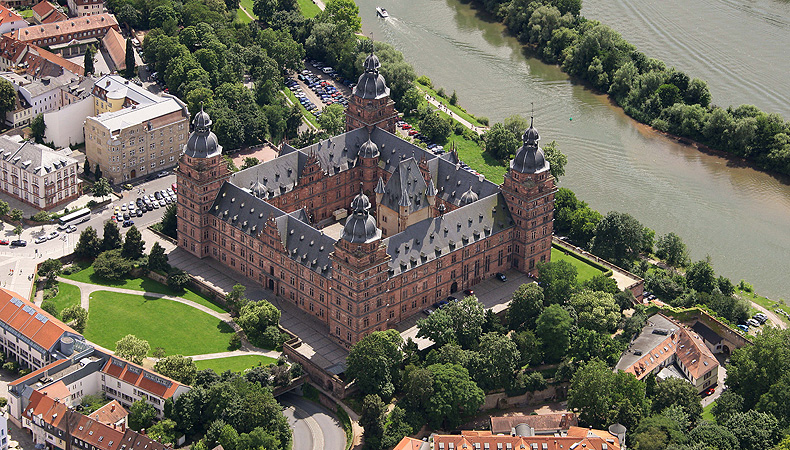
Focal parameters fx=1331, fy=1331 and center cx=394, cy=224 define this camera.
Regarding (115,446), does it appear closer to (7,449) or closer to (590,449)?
(7,449)

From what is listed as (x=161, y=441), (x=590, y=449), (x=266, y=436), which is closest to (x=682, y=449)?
(x=590, y=449)

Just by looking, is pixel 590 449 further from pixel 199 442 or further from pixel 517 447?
pixel 199 442

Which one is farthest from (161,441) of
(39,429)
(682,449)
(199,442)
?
(682,449)

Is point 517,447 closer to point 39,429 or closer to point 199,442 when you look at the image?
point 199,442

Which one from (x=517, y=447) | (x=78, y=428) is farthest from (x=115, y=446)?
(x=517, y=447)

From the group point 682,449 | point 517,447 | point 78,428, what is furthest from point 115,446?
point 682,449

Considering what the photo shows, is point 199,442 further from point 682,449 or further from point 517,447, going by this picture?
point 682,449
